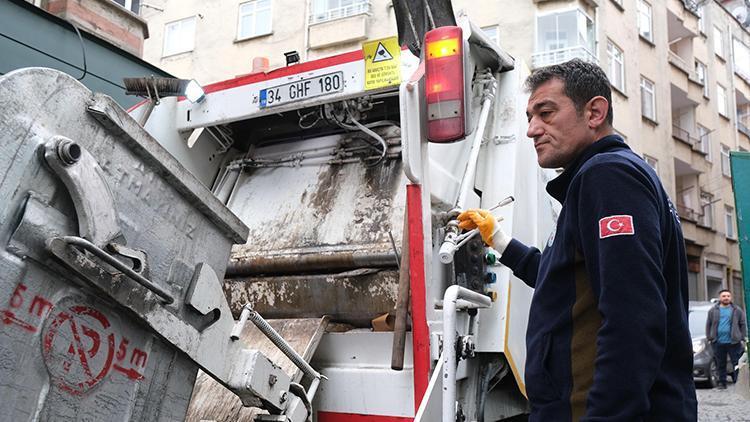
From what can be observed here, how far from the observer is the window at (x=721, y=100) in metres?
24.3

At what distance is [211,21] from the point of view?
2006 centimetres

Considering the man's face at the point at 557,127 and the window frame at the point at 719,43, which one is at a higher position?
the window frame at the point at 719,43

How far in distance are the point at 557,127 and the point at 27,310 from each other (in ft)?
3.79

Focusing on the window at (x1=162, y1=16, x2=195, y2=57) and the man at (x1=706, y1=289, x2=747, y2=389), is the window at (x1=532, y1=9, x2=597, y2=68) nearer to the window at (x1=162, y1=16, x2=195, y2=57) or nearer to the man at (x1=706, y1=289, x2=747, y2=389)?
the man at (x1=706, y1=289, x2=747, y2=389)

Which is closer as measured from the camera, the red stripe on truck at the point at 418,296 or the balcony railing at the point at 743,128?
the red stripe on truck at the point at 418,296

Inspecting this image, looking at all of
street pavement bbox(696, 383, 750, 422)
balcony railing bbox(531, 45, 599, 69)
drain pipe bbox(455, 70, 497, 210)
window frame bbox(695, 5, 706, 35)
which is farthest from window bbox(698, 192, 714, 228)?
drain pipe bbox(455, 70, 497, 210)

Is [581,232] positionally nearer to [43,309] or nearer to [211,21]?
[43,309]

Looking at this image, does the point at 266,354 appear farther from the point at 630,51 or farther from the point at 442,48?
the point at 630,51

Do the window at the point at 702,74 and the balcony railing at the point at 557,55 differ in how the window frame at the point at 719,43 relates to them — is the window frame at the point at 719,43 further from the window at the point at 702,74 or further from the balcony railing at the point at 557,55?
the balcony railing at the point at 557,55

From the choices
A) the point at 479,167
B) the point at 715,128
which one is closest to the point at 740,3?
the point at 715,128

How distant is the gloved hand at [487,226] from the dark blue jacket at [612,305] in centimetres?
64

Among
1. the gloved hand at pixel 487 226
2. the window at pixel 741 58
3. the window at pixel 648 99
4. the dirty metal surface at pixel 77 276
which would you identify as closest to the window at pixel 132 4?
the gloved hand at pixel 487 226

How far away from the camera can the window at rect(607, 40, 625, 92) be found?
17.5m

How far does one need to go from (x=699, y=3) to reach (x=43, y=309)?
26.0 meters
